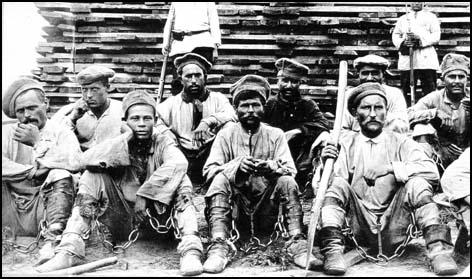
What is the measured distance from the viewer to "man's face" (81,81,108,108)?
634 centimetres

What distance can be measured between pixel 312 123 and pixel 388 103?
81 centimetres

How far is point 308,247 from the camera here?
16.2 ft

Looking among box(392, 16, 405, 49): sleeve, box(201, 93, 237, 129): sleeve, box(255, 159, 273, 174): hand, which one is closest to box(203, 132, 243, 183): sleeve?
box(255, 159, 273, 174): hand

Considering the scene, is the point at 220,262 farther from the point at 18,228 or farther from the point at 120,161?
the point at 18,228

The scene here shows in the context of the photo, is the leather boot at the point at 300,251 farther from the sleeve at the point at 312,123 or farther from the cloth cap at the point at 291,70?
the cloth cap at the point at 291,70

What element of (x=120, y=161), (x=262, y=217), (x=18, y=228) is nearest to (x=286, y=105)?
(x=262, y=217)

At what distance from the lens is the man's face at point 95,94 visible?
20.8 feet

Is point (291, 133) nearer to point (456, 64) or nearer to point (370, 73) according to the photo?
point (370, 73)

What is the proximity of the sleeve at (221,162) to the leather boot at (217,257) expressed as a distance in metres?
0.54

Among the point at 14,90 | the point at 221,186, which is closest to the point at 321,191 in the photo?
the point at 221,186

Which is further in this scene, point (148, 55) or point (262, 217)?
point (148, 55)

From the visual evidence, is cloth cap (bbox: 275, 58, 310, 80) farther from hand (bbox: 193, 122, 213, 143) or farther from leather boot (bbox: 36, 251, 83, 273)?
leather boot (bbox: 36, 251, 83, 273)

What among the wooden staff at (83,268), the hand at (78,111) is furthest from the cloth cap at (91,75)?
the wooden staff at (83,268)

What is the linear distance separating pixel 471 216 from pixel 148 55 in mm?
5537
